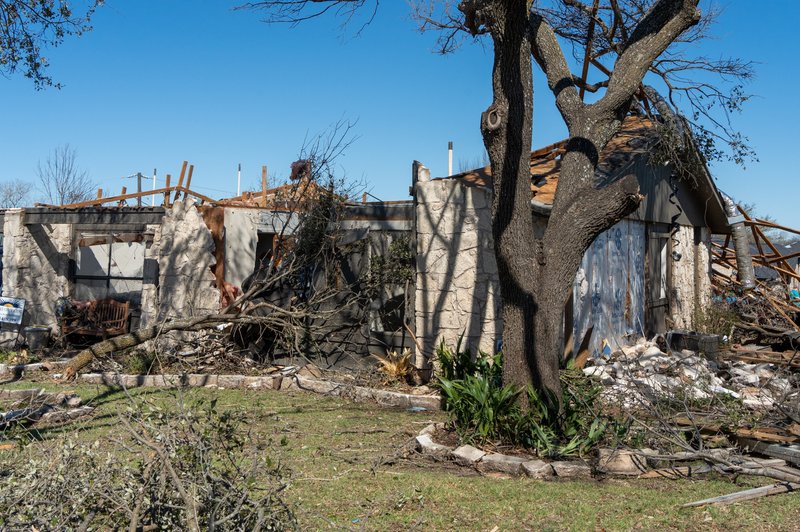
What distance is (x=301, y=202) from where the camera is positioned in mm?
11359

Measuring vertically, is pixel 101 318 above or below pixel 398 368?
above

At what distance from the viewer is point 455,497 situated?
18.0 ft

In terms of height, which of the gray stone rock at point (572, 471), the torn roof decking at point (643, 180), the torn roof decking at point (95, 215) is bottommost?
the gray stone rock at point (572, 471)

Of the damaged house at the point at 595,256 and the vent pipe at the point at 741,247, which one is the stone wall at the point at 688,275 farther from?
the vent pipe at the point at 741,247

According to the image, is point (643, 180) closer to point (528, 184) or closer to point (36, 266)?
point (528, 184)

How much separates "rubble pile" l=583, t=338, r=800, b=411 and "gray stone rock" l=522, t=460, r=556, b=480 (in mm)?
1949

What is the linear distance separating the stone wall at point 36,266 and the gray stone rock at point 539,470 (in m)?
11.0

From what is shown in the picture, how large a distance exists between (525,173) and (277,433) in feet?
12.0

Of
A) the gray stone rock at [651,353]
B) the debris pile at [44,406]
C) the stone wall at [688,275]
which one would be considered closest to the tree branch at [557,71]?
the gray stone rock at [651,353]

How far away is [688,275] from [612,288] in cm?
413

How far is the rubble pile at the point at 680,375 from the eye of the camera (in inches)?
326

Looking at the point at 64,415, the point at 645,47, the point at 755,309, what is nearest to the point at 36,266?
the point at 64,415

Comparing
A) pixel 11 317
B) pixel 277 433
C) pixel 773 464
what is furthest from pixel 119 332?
pixel 773 464

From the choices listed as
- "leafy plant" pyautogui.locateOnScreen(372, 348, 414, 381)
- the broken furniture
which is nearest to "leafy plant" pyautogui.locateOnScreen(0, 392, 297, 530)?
"leafy plant" pyautogui.locateOnScreen(372, 348, 414, 381)
